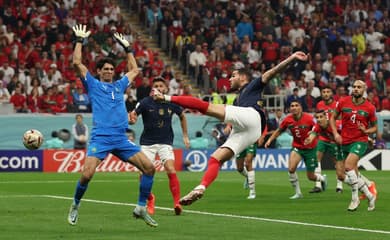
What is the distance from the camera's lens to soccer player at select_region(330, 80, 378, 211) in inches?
761

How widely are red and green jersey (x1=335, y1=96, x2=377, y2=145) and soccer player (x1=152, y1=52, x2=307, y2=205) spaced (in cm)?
307

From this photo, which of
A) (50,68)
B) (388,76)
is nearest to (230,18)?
(388,76)

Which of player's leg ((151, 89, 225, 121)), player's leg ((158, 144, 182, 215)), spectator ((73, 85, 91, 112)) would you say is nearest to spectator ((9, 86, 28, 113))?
spectator ((73, 85, 91, 112))

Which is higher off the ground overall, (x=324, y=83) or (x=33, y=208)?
(x=324, y=83)

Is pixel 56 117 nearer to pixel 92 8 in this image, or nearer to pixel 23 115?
pixel 23 115

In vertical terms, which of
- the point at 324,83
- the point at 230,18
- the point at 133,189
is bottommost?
the point at 133,189

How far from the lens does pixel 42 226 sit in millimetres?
15906

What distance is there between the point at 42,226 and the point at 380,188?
12.6 meters

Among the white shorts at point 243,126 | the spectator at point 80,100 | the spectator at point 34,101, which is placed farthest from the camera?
the spectator at point 80,100

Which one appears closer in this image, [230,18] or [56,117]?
[56,117]

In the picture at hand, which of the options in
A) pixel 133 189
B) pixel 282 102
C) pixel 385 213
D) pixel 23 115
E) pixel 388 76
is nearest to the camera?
pixel 385 213

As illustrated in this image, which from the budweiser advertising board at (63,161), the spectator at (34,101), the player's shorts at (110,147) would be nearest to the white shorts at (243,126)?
the player's shorts at (110,147)

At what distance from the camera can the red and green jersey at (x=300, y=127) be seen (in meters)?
24.1

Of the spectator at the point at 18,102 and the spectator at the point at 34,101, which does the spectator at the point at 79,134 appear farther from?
the spectator at the point at 18,102
